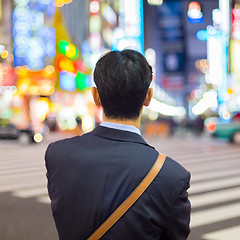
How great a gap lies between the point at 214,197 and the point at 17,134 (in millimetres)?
15992

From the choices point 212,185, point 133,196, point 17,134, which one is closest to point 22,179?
point 212,185

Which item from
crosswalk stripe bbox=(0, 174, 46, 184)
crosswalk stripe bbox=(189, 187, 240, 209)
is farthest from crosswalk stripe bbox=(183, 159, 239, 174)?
crosswalk stripe bbox=(0, 174, 46, 184)

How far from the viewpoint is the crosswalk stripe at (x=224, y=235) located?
14.5ft

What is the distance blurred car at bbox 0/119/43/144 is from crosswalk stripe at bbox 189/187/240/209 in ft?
48.7

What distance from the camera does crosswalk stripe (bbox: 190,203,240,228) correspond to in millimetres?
5066

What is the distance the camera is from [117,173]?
1449 mm

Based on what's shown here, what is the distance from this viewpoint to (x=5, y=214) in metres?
5.58

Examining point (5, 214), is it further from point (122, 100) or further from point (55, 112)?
point (55, 112)

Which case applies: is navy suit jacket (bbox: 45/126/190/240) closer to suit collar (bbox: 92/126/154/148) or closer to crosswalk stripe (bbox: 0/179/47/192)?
suit collar (bbox: 92/126/154/148)

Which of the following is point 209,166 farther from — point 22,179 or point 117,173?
point 117,173

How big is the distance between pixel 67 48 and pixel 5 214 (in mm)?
29139

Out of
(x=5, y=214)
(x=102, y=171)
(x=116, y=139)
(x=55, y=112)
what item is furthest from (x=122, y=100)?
(x=55, y=112)

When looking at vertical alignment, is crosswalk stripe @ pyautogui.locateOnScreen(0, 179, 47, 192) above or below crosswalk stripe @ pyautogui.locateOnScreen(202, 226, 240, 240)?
below

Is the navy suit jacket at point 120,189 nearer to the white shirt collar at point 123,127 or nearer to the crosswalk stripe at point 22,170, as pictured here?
the white shirt collar at point 123,127
